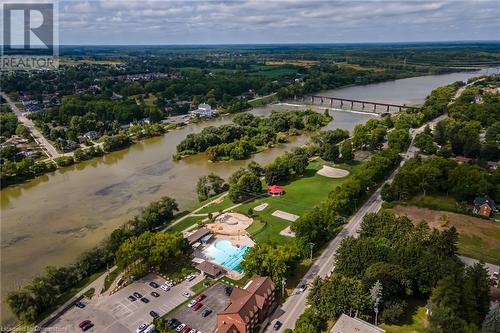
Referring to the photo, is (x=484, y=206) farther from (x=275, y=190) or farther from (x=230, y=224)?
(x=230, y=224)

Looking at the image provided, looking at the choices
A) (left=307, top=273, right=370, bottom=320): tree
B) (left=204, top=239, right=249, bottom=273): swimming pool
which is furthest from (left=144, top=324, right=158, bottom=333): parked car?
(left=307, top=273, right=370, bottom=320): tree

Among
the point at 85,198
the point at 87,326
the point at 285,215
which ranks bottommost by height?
the point at 87,326

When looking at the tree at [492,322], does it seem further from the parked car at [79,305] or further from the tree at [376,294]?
the parked car at [79,305]

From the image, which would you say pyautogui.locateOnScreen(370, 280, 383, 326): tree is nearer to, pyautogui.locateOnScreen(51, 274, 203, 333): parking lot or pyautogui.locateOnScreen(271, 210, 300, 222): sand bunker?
pyautogui.locateOnScreen(51, 274, 203, 333): parking lot

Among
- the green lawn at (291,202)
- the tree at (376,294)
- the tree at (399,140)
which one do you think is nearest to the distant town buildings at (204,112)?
the green lawn at (291,202)

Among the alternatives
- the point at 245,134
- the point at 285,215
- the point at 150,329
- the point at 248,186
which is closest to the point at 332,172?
the point at 248,186

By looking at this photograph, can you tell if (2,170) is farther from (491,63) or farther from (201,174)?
(491,63)

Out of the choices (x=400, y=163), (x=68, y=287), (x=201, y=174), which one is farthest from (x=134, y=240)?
(x=400, y=163)
